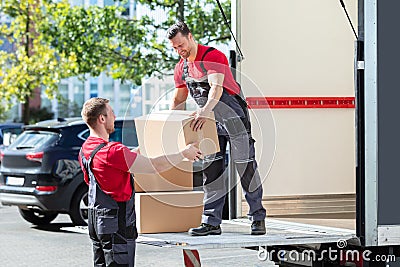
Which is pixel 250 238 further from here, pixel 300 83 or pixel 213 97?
pixel 300 83

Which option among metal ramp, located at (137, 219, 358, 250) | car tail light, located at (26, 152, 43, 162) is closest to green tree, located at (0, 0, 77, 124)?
car tail light, located at (26, 152, 43, 162)

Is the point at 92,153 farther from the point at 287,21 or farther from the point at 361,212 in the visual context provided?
the point at 287,21

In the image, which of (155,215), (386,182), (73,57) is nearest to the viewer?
(386,182)

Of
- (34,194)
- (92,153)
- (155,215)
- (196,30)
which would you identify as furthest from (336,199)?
(196,30)

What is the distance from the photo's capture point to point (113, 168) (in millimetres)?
6047

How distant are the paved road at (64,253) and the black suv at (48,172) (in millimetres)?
384

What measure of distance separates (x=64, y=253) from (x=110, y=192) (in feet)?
19.4

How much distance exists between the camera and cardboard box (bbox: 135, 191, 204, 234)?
650 cm

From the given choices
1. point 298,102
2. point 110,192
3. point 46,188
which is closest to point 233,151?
point 110,192

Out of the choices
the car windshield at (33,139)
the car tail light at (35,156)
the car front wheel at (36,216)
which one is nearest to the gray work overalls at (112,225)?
the car tail light at (35,156)

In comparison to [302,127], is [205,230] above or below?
below

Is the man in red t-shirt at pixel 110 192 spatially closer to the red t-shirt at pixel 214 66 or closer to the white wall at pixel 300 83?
the red t-shirt at pixel 214 66

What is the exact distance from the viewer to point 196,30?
19.8 m

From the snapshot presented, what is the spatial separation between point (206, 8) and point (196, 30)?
50 centimetres
